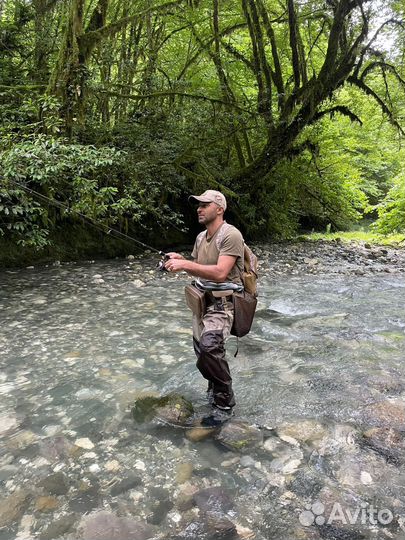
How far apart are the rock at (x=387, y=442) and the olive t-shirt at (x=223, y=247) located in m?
1.77

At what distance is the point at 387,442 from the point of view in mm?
3711

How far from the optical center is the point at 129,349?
5.99m

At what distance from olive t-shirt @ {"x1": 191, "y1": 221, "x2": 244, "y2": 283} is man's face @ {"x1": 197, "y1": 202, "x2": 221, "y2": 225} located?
0.13m

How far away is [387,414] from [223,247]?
2241mm

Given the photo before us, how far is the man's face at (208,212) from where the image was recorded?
13.1 feet

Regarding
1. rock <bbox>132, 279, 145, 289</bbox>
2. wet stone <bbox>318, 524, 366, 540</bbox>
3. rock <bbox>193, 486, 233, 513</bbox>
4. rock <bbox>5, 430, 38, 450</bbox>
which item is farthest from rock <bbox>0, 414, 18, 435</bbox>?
rock <bbox>132, 279, 145, 289</bbox>

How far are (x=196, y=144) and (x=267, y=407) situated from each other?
10.7 m

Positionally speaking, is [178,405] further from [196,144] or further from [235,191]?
[235,191]

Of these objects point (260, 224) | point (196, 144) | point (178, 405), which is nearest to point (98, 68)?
point (196, 144)

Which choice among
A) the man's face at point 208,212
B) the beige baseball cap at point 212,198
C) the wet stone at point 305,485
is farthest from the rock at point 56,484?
the beige baseball cap at point 212,198

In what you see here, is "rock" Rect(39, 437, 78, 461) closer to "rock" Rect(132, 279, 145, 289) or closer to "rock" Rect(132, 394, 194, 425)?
"rock" Rect(132, 394, 194, 425)

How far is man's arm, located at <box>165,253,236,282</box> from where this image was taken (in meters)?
3.72

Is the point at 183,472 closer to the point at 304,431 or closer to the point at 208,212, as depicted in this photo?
the point at 304,431

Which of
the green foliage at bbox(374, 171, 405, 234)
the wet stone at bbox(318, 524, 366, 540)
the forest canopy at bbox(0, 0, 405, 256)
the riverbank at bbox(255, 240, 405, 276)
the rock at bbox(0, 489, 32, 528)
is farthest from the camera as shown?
the green foliage at bbox(374, 171, 405, 234)
